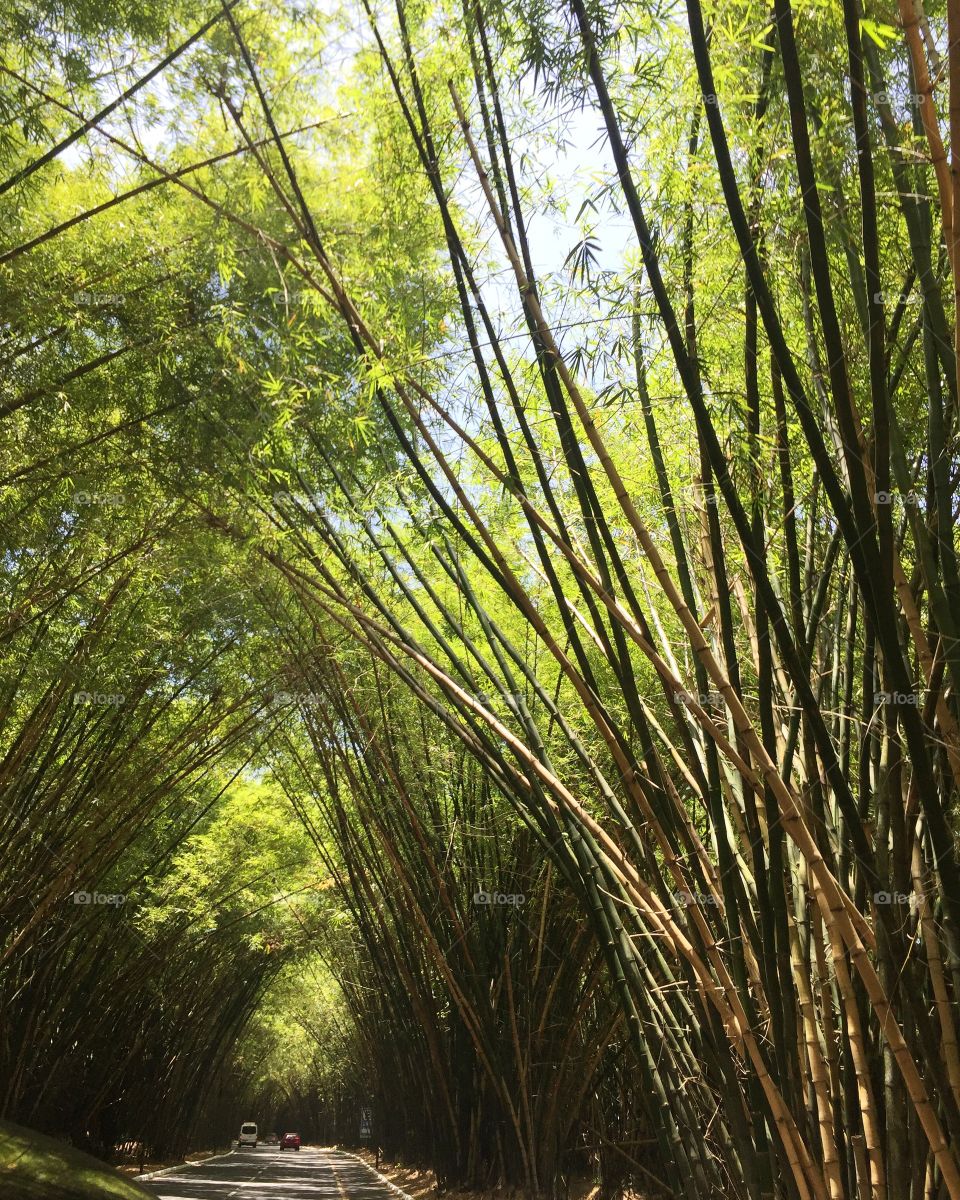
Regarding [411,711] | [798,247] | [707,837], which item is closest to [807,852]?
[798,247]

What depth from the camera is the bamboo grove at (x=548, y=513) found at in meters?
2.12

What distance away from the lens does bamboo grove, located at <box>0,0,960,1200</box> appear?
2.12m

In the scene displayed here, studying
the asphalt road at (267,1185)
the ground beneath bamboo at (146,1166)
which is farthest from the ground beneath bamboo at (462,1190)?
the ground beneath bamboo at (146,1166)

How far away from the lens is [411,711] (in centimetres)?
569

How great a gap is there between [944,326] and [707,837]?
8.00ft

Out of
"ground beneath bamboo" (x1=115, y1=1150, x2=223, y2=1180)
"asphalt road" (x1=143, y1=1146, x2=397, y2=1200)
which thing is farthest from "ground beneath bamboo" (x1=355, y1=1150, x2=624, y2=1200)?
"ground beneath bamboo" (x1=115, y1=1150, x2=223, y2=1180)

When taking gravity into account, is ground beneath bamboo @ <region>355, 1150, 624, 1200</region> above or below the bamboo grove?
below

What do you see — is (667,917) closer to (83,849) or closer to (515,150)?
(515,150)

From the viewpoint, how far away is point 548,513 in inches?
165

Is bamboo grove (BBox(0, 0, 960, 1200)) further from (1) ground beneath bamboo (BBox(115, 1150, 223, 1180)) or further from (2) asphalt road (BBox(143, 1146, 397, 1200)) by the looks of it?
(1) ground beneath bamboo (BBox(115, 1150, 223, 1180))

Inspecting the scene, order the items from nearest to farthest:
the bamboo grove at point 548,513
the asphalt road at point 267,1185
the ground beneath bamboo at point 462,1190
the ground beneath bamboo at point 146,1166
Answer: the bamboo grove at point 548,513, the ground beneath bamboo at point 462,1190, the asphalt road at point 267,1185, the ground beneath bamboo at point 146,1166

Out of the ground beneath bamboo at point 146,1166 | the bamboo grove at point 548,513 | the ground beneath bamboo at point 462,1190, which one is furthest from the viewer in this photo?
the ground beneath bamboo at point 146,1166

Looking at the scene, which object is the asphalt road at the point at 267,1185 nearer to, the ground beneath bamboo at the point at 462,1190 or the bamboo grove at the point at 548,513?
the ground beneath bamboo at the point at 462,1190

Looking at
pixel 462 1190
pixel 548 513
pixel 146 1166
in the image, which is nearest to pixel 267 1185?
pixel 146 1166
